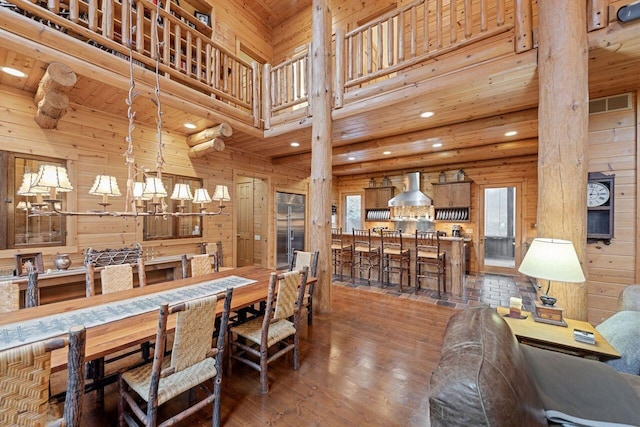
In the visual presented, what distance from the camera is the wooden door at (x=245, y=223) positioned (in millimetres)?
6629

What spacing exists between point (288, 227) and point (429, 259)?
343 cm

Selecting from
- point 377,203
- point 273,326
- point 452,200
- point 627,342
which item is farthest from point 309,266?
point 377,203

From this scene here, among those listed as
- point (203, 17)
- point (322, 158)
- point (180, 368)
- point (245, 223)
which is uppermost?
point (203, 17)

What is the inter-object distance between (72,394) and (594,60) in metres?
4.61

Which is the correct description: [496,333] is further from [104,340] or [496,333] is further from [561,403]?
[104,340]

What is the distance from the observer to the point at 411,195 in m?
7.12

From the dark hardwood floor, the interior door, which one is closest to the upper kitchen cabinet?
the interior door

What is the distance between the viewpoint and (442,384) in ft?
2.75

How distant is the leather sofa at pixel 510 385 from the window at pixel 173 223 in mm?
4168

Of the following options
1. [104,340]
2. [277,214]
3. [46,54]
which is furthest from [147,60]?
[277,214]

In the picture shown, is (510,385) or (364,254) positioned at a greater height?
(510,385)

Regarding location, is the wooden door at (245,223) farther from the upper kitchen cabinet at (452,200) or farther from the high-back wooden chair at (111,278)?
the upper kitchen cabinet at (452,200)

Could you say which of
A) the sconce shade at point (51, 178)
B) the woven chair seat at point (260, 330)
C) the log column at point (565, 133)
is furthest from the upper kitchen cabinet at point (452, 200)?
the sconce shade at point (51, 178)

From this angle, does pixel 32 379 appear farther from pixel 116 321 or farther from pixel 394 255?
pixel 394 255
